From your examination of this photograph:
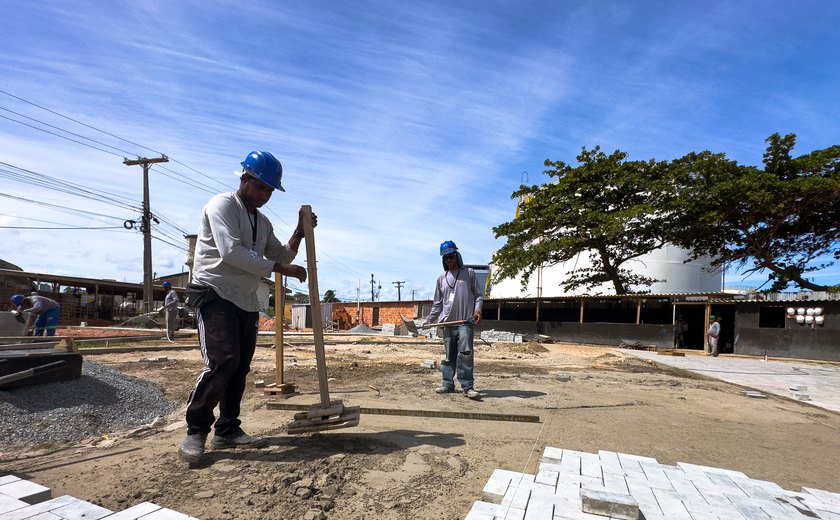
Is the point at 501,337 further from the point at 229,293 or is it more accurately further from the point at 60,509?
the point at 60,509

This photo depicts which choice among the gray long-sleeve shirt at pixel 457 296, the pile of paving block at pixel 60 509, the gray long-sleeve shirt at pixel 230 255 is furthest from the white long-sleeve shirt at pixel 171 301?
the pile of paving block at pixel 60 509

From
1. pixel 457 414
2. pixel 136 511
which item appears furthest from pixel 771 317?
pixel 136 511

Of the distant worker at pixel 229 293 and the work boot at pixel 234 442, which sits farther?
the work boot at pixel 234 442

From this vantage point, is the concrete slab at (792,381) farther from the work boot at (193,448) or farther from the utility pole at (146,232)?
the utility pole at (146,232)

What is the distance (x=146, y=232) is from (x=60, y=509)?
2763 centimetres

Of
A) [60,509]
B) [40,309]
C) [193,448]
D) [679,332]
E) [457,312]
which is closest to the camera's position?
[60,509]

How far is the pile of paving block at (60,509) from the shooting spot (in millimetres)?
2062

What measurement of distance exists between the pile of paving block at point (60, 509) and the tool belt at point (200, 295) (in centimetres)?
117

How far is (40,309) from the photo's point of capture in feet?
30.1

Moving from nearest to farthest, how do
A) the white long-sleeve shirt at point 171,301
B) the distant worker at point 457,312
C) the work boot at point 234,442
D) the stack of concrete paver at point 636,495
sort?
the stack of concrete paver at point 636,495
the work boot at point 234,442
the distant worker at point 457,312
the white long-sleeve shirt at point 171,301

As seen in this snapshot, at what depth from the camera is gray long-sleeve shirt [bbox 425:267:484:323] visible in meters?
5.73

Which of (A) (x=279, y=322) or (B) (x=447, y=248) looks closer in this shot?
(A) (x=279, y=322)

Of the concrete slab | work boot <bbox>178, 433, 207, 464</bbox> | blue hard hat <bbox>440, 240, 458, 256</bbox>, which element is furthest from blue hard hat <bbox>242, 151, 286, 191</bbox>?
the concrete slab

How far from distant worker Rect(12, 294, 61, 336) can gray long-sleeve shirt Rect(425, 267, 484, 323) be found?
8.06 m
